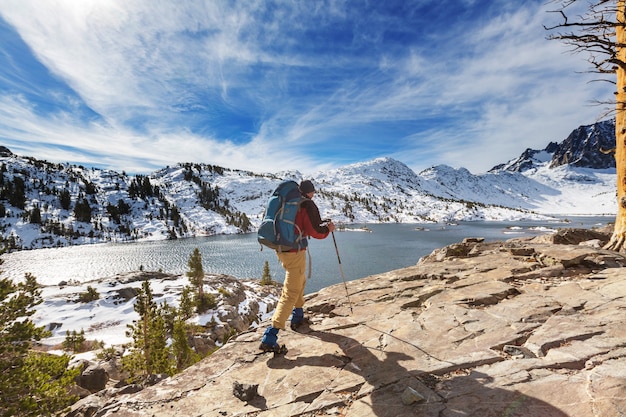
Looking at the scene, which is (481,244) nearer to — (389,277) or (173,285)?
(389,277)

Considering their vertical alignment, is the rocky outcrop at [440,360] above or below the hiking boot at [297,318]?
below

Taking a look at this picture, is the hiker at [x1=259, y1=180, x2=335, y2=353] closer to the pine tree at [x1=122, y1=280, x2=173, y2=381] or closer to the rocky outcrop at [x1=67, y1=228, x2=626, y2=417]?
the rocky outcrop at [x1=67, y1=228, x2=626, y2=417]

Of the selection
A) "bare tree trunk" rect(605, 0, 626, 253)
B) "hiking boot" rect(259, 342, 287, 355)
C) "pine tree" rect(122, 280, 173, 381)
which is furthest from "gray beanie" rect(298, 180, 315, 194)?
"pine tree" rect(122, 280, 173, 381)

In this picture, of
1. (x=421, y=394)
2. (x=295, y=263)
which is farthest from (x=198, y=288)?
(x=421, y=394)

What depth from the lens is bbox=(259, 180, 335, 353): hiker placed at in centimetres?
657

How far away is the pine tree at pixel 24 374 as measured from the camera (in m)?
10.7

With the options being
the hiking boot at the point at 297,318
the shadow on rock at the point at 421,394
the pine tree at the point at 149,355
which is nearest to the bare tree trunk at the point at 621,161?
the shadow on rock at the point at 421,394

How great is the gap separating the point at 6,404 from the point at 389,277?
1521 centimetres

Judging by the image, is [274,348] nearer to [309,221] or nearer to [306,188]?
[309,221]

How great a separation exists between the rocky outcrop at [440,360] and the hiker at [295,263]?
1.76 feet

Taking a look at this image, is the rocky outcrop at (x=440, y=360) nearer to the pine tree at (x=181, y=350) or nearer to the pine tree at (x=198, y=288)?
the pine tree at (x=181, y=350)

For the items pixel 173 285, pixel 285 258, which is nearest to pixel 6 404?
pixel 285 258

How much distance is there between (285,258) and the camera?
675 centimetres

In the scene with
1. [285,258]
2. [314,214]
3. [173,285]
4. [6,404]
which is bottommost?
[173,285]
